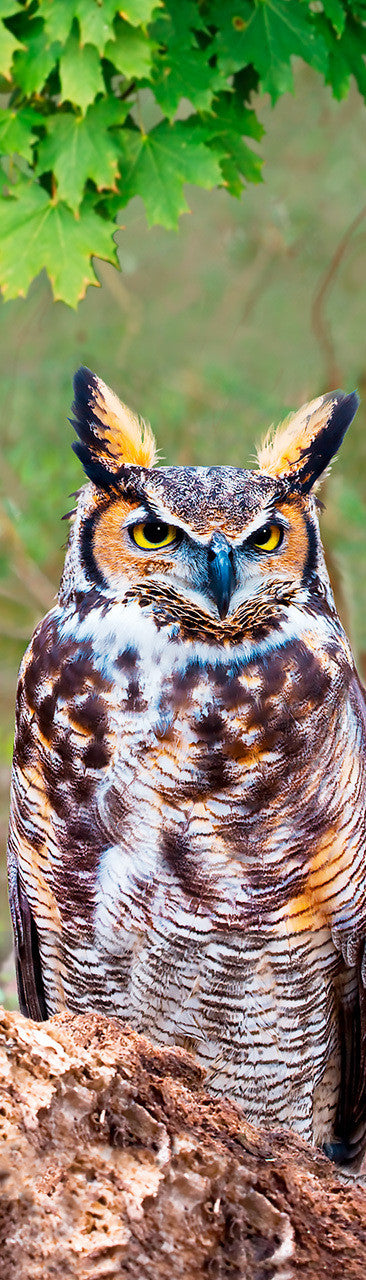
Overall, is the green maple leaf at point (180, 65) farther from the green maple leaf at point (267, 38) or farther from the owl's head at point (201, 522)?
the owl's head at point (201, 522)

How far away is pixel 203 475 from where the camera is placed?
1.55 meters

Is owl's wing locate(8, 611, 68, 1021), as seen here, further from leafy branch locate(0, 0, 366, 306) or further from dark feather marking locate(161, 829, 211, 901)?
leafy branch locate(0, 0, 366, 306)

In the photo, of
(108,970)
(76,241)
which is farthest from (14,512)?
(108,970)

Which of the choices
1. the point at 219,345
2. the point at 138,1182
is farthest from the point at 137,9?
the point at 219,345

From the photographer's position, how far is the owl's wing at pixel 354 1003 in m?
1.77

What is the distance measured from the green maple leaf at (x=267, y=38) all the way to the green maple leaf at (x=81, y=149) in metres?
0.25

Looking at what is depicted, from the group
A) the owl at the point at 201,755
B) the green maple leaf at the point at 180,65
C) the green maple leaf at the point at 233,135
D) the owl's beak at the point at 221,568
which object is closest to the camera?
the owl's beak at the point at 221,568

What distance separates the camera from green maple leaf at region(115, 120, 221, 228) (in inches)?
83.5

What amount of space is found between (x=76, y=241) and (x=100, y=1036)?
148 centimetres

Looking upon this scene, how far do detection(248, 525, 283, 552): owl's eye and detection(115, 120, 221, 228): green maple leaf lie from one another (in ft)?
2.77

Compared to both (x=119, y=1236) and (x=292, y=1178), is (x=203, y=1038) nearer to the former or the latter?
(x=292, y=1178)

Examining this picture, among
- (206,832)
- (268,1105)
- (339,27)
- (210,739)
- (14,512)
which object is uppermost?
(339,27)

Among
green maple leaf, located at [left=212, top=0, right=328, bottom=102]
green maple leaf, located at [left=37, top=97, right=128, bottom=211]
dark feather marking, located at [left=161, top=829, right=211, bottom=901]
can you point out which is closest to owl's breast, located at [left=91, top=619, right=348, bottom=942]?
dark feather marking, located at [left=161, top=829, right=211, bottom=901]

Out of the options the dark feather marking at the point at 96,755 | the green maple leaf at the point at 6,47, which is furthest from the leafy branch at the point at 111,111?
the dark feather marking at the point at 96,755
